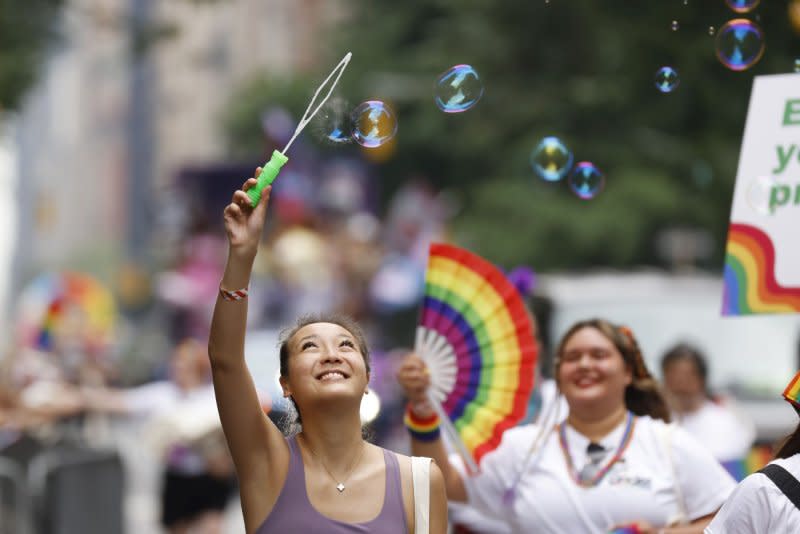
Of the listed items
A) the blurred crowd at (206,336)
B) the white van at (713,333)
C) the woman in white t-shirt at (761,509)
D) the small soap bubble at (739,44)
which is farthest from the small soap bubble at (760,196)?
the white van at (713,333)

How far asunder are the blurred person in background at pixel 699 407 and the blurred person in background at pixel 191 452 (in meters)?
3.29

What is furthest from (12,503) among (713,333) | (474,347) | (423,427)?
(423,427)

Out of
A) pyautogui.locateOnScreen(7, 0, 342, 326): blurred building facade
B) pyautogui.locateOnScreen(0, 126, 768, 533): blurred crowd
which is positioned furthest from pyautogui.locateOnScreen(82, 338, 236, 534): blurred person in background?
pyautogui.locateOnScreen(7, 0, 342, 326): blurred building facade

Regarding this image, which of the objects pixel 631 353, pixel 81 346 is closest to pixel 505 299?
→ pixel 631 353

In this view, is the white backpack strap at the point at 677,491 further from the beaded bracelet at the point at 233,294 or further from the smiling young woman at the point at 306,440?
the beaded bracelet at the point at 233,294

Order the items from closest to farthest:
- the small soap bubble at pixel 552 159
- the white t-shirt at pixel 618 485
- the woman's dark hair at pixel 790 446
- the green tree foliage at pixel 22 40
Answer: the woman's dark hair at pixel 790 446 < the white t-shirt at pixel 618 485 < the small soap bubble at pixel 552 159 < the green tree foliage at pixel 22 40

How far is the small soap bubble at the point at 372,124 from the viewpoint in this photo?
17.3 feet

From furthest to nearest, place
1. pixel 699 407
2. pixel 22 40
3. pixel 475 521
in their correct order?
pixel 22 40
pixel 699 407
pixel 475 521

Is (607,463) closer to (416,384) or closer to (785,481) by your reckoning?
(416,384)

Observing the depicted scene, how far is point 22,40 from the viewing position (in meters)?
13.7

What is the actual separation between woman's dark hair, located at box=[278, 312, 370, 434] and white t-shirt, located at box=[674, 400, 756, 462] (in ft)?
12.9

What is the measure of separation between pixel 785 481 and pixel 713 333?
321 inches

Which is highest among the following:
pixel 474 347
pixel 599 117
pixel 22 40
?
pixel 599 117

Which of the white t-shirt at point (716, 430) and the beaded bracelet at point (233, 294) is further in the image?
the white t-shirt at point (716, 430)
